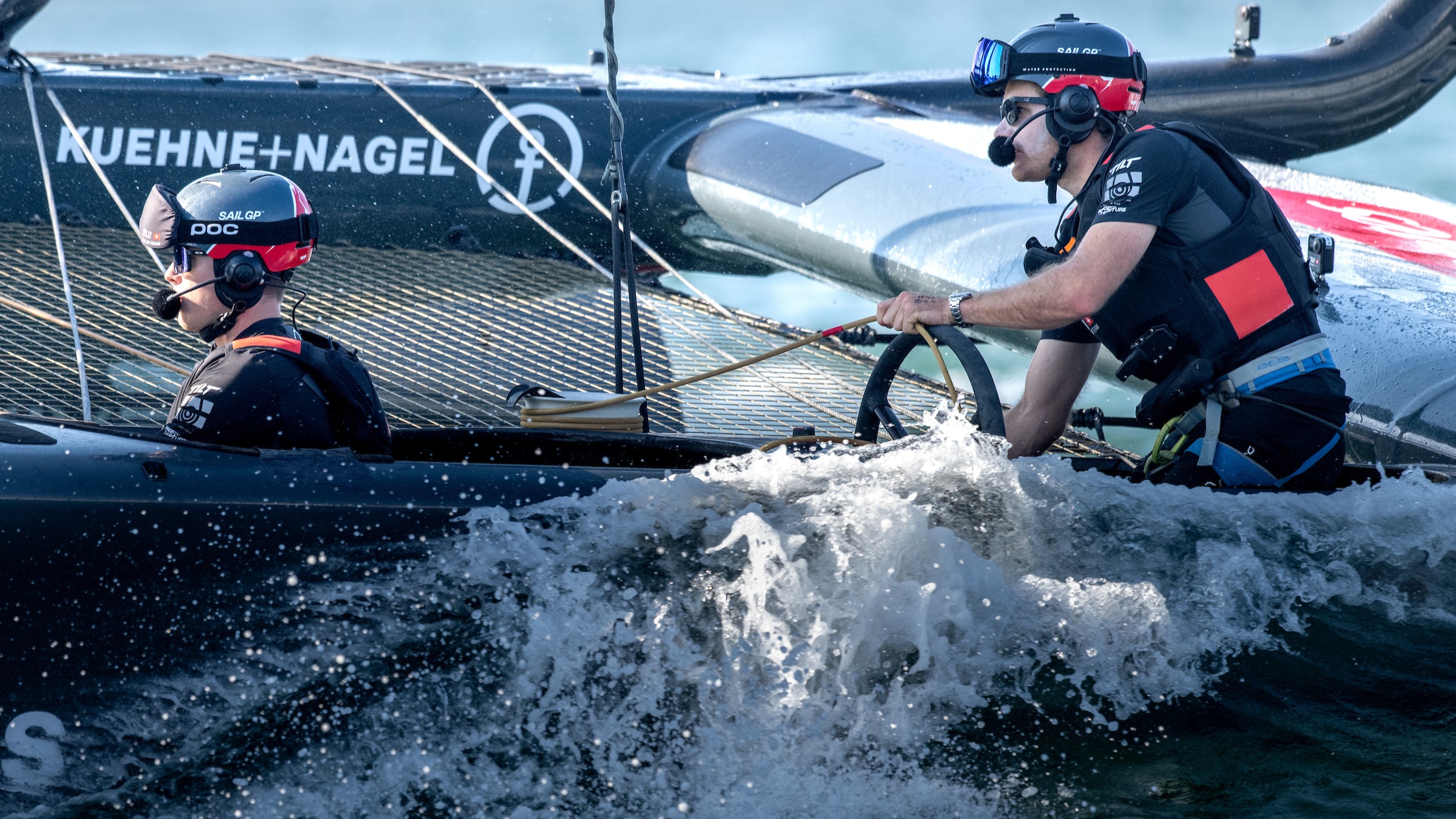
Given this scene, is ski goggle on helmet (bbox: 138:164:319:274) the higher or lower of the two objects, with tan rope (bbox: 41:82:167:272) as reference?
higher

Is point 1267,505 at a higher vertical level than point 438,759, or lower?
higher

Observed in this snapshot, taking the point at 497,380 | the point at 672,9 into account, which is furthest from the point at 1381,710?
the point at 672,9

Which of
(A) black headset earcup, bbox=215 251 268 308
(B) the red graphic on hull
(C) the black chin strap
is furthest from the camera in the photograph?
(B) the red graphic on hull

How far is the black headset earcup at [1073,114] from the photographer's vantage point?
2.53m

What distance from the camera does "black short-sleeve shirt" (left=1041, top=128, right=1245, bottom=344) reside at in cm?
237

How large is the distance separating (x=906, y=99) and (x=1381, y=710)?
15.0ft

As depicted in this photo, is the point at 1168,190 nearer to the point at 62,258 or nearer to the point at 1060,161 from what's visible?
the point at 1060,161

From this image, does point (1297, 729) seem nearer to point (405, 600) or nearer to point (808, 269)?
point (405, 600)

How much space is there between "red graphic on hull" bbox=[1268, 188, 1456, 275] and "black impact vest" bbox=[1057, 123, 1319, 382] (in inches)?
107

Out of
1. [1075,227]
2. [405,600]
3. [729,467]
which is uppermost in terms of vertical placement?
[1075,227]

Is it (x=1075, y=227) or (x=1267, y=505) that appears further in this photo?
(x=1075, y=227)

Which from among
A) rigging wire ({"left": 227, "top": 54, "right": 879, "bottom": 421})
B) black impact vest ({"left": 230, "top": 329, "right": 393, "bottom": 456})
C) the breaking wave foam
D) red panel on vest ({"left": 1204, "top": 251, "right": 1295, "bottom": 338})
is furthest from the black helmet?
rigging wire ({"left": 227, "top": 54, "right": 879, "bottom": 421})

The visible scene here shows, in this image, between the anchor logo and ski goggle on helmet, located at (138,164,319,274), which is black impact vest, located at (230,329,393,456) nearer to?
ski goggle on helmet, located at (138,164,319,274)

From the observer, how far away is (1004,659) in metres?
2.23
